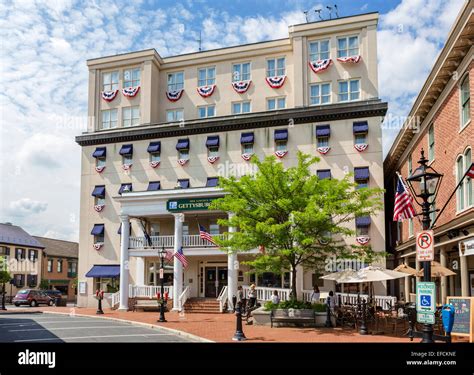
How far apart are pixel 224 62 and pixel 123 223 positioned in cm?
1405

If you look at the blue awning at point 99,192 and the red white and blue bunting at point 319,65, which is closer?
the red white and blue bunting at point 319,65

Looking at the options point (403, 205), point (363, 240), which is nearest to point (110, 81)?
point (363, 240)

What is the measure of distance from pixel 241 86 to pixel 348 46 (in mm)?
7831

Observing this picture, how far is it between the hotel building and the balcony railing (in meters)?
0.07

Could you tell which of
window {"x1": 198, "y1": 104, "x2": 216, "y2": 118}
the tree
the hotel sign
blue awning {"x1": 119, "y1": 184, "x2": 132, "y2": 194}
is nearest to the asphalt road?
the tree

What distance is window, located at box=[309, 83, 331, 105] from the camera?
3241 cm

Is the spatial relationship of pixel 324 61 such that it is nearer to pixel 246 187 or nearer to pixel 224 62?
pixel 224 62

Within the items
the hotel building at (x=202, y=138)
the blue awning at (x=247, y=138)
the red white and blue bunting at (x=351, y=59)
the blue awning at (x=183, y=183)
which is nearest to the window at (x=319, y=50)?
the hotel building at (x=202, y=138)

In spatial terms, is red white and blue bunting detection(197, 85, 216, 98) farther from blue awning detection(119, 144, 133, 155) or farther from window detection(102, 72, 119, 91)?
window detection(102, 72, 119, 91)

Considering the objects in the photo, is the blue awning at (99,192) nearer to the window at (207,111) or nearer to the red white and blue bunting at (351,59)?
the window at (207,111)

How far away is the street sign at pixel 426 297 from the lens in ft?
34.6

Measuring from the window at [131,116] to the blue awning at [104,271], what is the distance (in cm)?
1084

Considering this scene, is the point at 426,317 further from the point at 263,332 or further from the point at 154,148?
the point at 154,148
